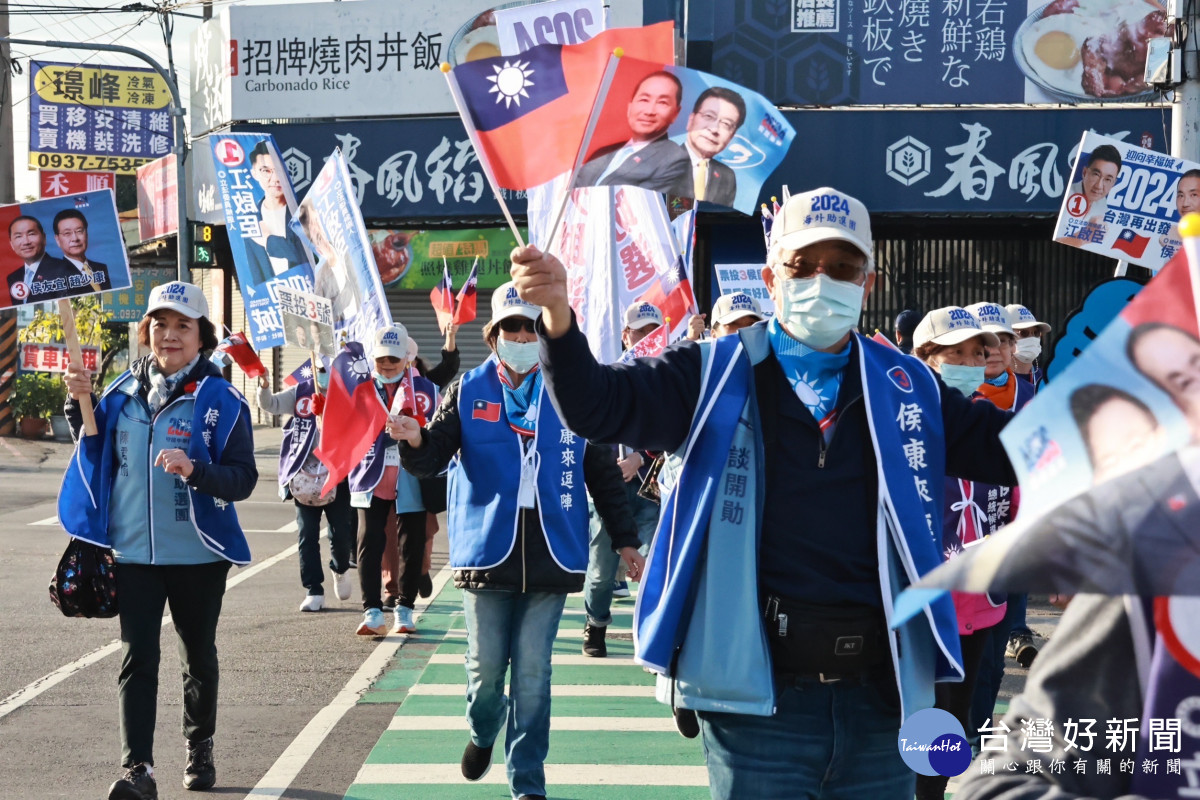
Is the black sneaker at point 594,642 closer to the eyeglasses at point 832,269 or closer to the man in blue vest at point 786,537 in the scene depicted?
the man in blue vest at point 786,537

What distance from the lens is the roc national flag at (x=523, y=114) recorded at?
4.44 meters

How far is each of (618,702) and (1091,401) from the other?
22.3 ft

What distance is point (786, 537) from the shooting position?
335cm

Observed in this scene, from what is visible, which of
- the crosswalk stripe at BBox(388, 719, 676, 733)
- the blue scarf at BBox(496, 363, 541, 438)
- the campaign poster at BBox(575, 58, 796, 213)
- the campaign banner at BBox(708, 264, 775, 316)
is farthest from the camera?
the campaign banner at BBox(708, 264, 775, 316)

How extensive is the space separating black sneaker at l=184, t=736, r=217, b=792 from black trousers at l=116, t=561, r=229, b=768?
1.6 inches

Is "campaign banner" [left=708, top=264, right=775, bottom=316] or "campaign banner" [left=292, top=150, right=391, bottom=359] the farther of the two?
"campaign banner" [left=708, top=264, right=775, bottom=316]

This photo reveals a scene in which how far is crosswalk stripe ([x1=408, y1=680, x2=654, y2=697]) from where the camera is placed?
8.30 meters

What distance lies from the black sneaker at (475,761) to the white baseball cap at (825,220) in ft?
10.9

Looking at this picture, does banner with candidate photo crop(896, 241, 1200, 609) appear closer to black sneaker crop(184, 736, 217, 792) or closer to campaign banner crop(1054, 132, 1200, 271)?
black sneaker crop(184, 736, 217, 792)

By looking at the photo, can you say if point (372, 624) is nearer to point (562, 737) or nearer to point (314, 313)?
point (562, 737)

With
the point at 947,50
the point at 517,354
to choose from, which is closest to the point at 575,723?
the point at 517,354

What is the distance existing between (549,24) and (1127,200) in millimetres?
4098

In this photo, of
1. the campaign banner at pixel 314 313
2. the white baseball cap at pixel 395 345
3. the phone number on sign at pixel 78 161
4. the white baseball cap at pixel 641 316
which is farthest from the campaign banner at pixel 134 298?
the campaign banner at pixel 314 313

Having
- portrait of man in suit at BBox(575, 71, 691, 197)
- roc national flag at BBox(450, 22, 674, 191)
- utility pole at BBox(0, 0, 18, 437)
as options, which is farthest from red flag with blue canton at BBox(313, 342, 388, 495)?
utility pole at BBox(0, 0, 18, 437)
